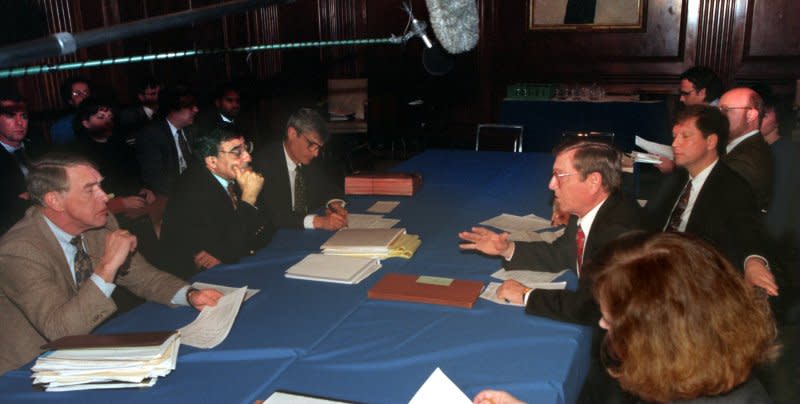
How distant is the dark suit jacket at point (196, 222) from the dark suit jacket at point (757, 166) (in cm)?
269

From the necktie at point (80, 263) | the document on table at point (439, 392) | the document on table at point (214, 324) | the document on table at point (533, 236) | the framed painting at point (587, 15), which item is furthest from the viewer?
the framed painting at point (587, 15)

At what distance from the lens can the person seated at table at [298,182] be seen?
3.49 m

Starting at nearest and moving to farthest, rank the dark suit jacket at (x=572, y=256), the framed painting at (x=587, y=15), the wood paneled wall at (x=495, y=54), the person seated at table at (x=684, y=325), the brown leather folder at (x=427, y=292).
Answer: the person seated at table at (x=684, y=325), the dark suit jacket at (x=572, y=256), the brown leather folder at (x=427, y=292), the wood paneled wall at (x=495, y=54), the framed painting at (x=587, y=15)

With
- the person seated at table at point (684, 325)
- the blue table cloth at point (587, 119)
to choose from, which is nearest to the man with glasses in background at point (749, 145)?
the person seated at table at point (684, 325)

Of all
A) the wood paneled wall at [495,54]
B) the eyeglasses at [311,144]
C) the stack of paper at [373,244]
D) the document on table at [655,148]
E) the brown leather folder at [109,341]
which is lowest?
the stack of paper at [373,244]

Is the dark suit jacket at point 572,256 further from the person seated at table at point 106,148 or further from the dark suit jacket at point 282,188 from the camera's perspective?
the person seated at table at point 106,148

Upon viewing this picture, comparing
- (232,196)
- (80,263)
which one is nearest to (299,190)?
(232,196)

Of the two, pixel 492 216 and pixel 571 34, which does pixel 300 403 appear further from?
pixel 571 34

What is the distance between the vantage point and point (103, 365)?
1812 mm

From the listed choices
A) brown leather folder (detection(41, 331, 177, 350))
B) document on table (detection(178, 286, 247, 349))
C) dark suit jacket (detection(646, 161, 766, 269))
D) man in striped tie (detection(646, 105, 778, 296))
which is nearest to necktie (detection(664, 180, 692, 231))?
man in striped tie (detection(646, 105, 778, 296))

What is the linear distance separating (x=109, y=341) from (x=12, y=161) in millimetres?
2937

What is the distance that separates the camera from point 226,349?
201cm

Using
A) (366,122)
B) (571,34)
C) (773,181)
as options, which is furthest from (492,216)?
(571,34)

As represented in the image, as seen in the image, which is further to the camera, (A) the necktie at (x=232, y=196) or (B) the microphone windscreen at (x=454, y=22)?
(A) the necktie at (x=232, y=196)
